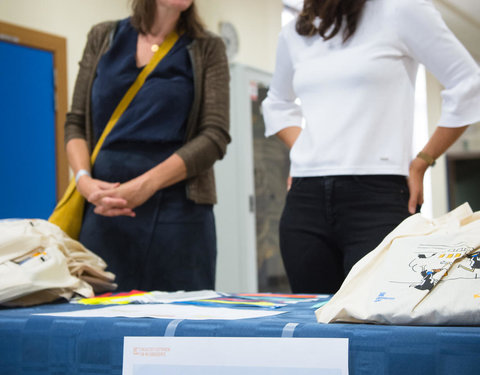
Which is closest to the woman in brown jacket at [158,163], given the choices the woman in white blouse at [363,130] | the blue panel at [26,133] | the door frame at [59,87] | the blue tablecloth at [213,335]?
the woman in white blouse at [363,130]

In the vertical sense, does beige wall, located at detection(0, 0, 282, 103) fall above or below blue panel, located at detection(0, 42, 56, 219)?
above

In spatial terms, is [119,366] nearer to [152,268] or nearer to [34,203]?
[152,268]

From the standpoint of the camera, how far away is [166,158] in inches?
63.3

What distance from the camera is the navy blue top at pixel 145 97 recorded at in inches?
62.9

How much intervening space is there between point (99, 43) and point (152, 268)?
65 centimetres

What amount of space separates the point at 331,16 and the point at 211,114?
16.5 inches

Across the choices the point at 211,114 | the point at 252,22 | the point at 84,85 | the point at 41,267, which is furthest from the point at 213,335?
the point at 252,22

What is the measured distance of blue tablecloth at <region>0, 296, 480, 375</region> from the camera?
67 centimetres

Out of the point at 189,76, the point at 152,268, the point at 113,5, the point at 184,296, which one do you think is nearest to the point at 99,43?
the point at 189,76

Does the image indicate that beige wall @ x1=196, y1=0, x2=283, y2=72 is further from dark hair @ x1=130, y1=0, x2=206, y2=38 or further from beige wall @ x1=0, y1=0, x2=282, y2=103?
dark hair @ x1=130, y1=0, x2=206, y2=38

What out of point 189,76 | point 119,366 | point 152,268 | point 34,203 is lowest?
Result: point 34,203

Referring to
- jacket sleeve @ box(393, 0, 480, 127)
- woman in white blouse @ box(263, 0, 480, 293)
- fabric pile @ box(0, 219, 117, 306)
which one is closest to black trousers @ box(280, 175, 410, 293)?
woman in white blouse @ box(263, 0, 480, 293)

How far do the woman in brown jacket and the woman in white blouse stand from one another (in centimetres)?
30

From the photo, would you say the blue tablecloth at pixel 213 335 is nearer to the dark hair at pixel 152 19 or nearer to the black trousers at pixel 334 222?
the black trousers at pixel 334 222
